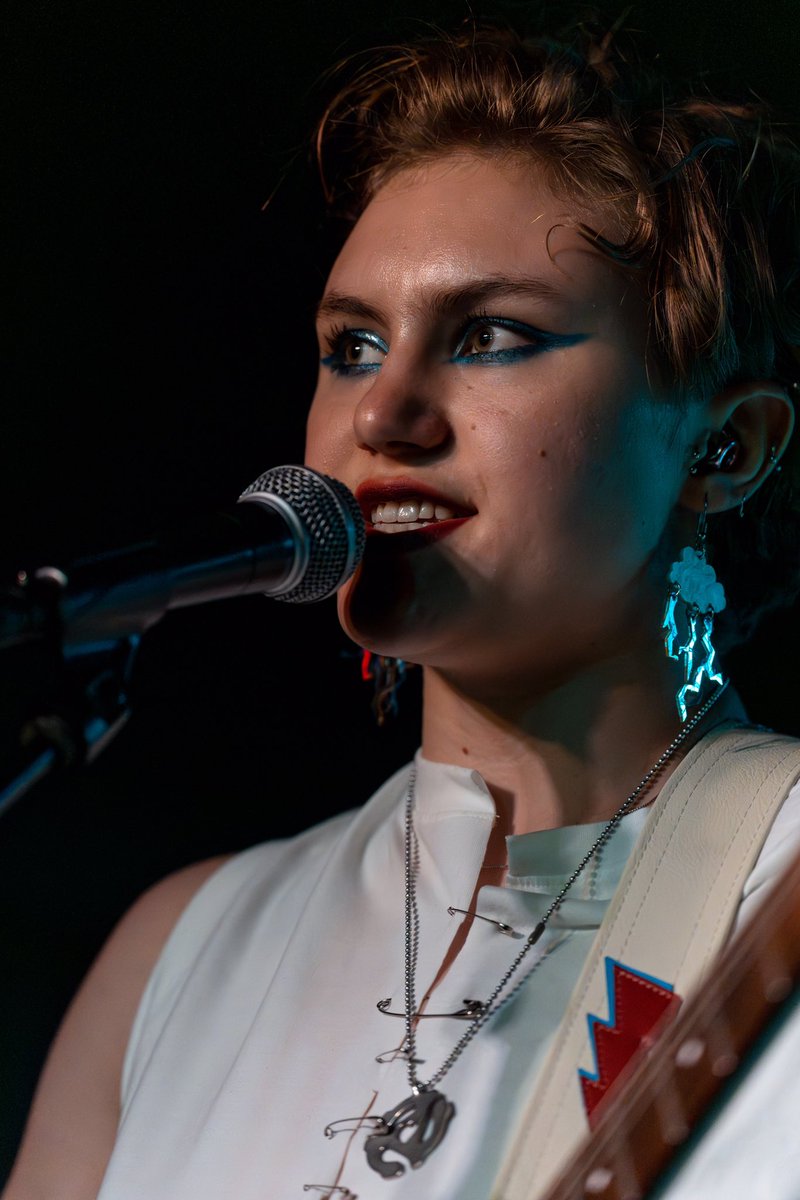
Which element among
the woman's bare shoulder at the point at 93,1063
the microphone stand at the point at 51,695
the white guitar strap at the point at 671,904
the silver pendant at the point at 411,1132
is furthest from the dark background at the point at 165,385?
the microphone stand at the point at 51,695

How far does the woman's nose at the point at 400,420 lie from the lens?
1243 mm

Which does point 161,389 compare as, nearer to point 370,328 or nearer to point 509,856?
point 370,328

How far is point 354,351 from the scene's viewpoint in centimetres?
144

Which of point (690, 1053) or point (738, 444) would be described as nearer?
point (690, 1053)

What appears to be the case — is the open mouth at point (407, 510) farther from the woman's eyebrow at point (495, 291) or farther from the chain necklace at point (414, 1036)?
the chain necklace at point (414, 1036)

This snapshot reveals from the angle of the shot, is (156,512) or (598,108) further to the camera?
(156,512)

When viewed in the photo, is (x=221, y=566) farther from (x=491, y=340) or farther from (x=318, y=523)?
(x=491, y=340)

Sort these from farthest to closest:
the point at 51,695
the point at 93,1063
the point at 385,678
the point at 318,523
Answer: the point at 385,678 < the point at 93,1063 < the point at 318,523 < the point at 51,695

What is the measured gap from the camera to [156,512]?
193 centimetres

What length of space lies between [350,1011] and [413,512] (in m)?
0.54

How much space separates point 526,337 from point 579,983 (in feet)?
2.06

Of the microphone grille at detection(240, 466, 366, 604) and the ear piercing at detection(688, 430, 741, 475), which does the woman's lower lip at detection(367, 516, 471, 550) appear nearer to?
the microphone grille at detection(240, 466, 366, 604)

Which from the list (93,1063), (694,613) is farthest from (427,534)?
(93,1063)

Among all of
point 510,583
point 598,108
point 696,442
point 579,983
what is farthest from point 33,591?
point 598,108
